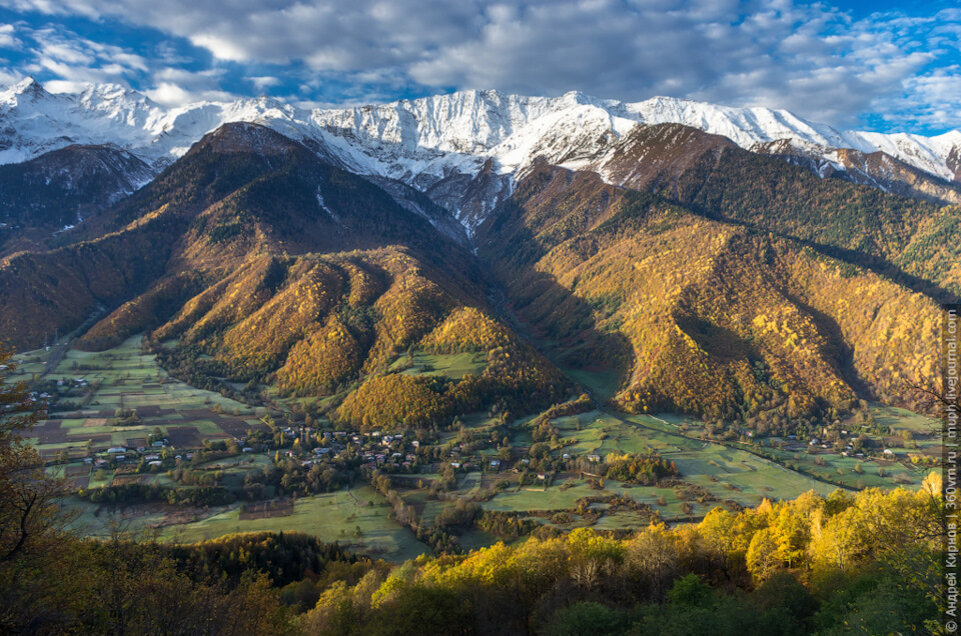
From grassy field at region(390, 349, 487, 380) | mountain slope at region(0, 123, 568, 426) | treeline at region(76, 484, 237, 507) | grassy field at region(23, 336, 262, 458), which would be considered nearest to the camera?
treeline at region(76, 484, 237, 507)

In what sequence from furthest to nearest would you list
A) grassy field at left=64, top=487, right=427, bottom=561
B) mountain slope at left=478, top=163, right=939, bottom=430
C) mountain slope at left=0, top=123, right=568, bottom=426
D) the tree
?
mountain slope at left=478, top=163, right=939, bottom=430 < mountain slope at left=0, top=123, right=568, bottom=426 < grassy field at left=64, top=487, right=427, bottom=561 < the tree

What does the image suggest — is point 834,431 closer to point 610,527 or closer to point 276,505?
point 610,527

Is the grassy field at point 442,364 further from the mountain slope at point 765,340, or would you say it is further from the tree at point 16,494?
the tree at point 16,494

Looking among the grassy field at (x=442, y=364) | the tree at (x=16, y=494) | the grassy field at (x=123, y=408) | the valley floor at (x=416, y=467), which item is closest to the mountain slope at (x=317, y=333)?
the grassy field at (x=442, y=364)

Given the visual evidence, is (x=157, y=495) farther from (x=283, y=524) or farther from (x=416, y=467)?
(x=416, y=467)

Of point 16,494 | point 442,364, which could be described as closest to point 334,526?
point 16,494

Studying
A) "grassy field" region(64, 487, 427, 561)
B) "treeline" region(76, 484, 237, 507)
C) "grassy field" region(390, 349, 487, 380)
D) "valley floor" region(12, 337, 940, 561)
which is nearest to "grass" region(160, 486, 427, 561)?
"grassy field" region(64, 487, 427, 561)

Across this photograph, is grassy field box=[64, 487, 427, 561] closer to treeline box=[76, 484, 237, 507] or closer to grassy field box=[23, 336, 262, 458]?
treeline box=[76, 484, 237, 507]

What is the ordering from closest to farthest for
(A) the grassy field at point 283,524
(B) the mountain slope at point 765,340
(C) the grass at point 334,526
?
(A) the grassy field at point 283,524, (C) the grass at point 334,526, (B) the mountain slope at point 765,340

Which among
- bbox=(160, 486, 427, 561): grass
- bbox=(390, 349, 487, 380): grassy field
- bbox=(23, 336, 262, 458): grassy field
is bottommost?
bbox=(160, 486, 427, 561): grass
